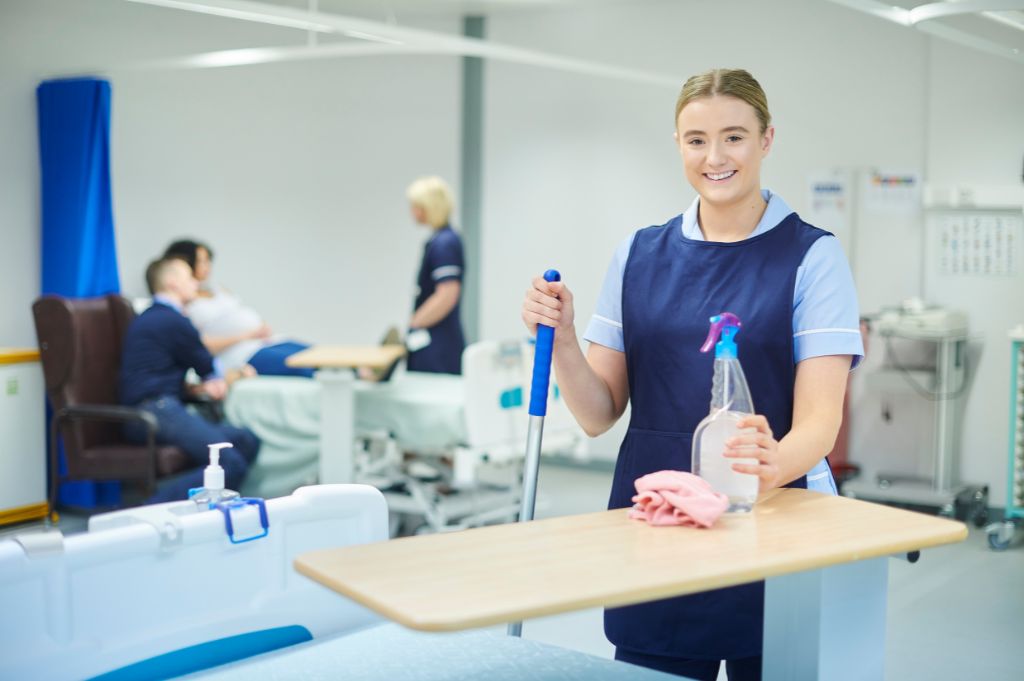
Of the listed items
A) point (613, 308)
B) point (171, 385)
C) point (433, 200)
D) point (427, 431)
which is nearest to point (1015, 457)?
point (427, 431)

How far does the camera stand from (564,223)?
7016 millimetres

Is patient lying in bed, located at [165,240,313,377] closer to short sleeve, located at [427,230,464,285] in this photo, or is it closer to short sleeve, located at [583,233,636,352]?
short sleeve, located at [427,230,464,285]

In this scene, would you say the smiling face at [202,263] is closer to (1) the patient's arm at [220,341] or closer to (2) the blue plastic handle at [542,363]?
(1) the patient's arm at [220,341]

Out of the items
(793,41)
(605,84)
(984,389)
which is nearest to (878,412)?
(984,389)

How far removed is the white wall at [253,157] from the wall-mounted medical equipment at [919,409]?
120 inches

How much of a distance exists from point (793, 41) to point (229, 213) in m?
3.31

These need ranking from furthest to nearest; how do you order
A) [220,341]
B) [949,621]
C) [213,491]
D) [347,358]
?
[220,341] → [347,358] → [949,621] → [213,491]

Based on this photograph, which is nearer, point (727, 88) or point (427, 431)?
point (727, 88)

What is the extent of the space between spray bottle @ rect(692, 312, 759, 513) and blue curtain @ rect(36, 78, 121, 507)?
4.39 meters

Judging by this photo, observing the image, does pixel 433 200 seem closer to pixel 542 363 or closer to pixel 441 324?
pixel 441 324

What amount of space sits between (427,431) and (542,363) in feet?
9.82

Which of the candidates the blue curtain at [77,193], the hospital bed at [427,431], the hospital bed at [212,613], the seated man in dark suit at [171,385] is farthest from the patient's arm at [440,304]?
the hospital bed at [212,613]

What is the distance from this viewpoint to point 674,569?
1.16m

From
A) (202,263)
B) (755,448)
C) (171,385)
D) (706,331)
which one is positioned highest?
(202,263)
